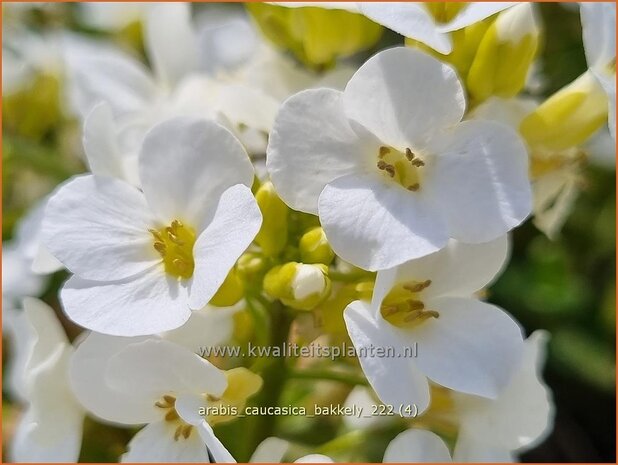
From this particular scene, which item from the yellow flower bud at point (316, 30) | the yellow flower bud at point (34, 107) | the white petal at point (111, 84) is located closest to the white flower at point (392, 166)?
the yellow flower bud at point (316, 30)

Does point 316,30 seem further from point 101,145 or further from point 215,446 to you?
point 215,446

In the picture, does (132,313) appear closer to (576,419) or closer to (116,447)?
(116,447)

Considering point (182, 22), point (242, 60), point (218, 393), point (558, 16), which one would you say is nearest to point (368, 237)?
point (218, 393)

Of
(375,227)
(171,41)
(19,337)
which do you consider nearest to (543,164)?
(375,227)

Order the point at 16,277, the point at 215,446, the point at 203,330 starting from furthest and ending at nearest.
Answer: the point at 16,277
the point at 203,330
the point at 215,446

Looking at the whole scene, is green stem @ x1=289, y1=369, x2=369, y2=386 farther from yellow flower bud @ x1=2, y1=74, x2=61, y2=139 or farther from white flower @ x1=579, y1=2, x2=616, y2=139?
yellow flower bud @ x1=2, y1=74, x2=61, y2=139
